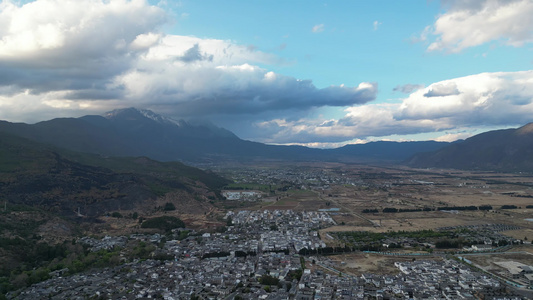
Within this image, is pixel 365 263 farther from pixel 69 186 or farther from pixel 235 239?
pixel 69 186

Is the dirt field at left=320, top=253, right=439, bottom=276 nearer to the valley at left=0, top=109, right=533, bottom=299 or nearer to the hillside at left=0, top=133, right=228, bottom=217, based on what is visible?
the valley at left=0, top=109, right=533, bottom=299

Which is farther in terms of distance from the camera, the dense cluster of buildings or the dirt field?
the dirt field

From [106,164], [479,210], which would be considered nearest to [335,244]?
[479,210]

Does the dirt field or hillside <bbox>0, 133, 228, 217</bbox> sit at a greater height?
hillside <bbox>0, 133, 228, 217</bbox>

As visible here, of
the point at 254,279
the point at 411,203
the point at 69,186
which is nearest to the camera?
the point at 254,279

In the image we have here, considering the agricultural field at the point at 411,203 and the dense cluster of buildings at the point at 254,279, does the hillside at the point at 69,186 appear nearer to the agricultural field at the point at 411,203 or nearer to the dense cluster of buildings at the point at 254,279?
the agricultural field at the point at 411,203

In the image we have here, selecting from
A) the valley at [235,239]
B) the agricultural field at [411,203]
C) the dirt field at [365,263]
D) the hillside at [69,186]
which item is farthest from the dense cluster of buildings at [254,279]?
the hillside at [69,186]

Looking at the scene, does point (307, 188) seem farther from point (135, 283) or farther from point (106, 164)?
point (135, 283)

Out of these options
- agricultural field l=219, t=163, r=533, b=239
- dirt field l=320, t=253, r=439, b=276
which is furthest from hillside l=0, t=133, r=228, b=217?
dirt field l=320, t=253, r=439, b=276

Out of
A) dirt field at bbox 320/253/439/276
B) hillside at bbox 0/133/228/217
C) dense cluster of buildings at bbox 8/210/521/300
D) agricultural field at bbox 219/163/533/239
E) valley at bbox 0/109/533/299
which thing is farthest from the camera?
hillside at bbox 0/133/228/217

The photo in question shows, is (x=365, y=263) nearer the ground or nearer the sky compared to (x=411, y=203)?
nearer the sky

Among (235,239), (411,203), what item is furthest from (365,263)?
(411,203)
